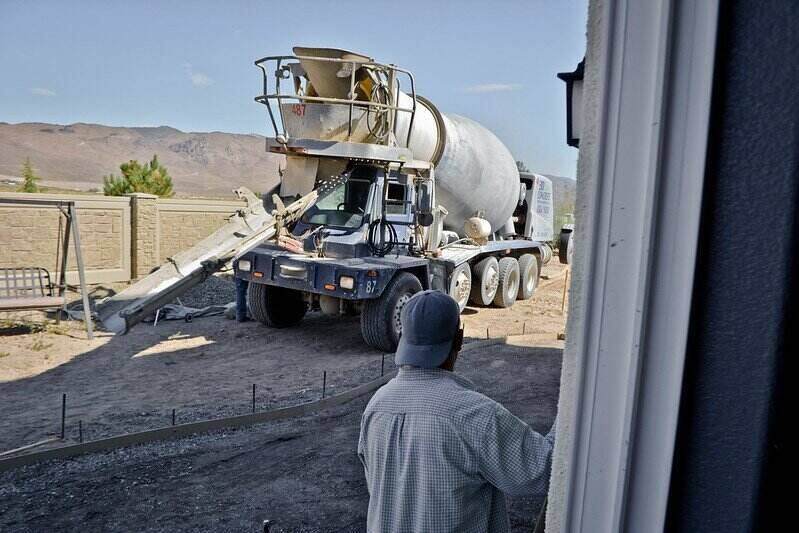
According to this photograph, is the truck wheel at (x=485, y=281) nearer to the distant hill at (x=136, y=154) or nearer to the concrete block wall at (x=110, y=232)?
the concrete block wall at (x=110, y=232)

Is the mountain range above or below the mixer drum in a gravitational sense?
above

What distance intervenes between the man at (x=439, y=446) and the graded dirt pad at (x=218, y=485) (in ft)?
6.50

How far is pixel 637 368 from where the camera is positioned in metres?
0.98

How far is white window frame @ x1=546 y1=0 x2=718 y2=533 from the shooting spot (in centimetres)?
95

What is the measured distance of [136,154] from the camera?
Result: 10000 centimetres

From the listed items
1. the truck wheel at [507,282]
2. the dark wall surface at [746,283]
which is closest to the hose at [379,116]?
the truck wheel at [507,282]

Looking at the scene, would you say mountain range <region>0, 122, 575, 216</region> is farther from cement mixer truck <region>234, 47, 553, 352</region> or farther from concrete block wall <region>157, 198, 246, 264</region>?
cement mixer truck <region>234, 47, 553, 352</region>

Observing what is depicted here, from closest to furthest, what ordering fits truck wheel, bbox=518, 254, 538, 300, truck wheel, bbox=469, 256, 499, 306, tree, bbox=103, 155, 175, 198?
truck wheel, bbox=469, 256, 499, 306 < truck wheel, bbox=518, 254, 538, 300 < tree, bbox=103, 155, 175, 198

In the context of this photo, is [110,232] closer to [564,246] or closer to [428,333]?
[564,246]

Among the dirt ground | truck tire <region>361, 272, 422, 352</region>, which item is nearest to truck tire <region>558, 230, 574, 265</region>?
the dirt ground

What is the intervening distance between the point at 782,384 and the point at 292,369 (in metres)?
7.62

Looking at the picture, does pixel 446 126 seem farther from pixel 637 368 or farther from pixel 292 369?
pixel 637 368

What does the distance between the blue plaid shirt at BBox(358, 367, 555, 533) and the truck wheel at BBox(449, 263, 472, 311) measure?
8579 mm

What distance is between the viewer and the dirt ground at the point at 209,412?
4184mm
